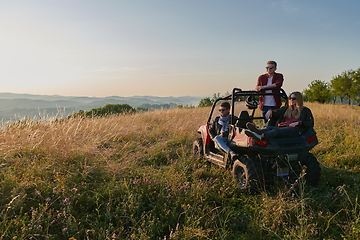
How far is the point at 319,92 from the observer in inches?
2068

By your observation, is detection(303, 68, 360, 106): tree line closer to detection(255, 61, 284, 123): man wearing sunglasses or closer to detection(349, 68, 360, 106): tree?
detection(349, 68, 360, 106): tree

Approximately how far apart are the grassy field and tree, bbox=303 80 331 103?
175ft

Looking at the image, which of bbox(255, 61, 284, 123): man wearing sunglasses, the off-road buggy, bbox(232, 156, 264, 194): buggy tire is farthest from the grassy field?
bbox(255, 61, 284, 123): man wearing sunglasses

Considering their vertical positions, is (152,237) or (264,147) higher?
(264,147)

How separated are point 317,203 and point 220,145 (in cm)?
178

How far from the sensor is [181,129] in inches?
333

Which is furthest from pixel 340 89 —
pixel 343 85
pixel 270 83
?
pixel 270 83

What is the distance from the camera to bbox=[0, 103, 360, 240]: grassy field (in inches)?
118

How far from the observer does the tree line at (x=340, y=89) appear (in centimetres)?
4703

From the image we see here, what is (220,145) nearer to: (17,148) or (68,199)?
(68,199)

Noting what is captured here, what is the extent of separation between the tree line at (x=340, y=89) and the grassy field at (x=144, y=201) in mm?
50386

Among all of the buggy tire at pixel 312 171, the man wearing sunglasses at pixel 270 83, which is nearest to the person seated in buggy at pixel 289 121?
the man wearing sunglasses at pixel 270 83

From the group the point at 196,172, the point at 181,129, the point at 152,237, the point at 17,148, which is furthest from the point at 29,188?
the point at 181,129

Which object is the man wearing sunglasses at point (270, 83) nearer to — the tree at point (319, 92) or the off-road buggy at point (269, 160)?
the off-road buggy at point (269, 160)
